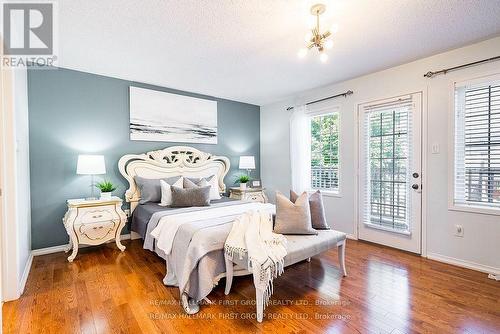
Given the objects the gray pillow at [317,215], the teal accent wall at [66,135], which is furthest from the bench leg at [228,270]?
the teal accent wall at [66,135]

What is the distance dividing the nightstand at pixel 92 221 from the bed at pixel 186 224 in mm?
297

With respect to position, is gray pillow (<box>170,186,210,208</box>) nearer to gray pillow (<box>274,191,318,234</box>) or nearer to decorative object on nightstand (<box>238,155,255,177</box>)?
gray pillow (<box>274,191,318,234</box>)

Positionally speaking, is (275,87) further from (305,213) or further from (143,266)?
(143,266)

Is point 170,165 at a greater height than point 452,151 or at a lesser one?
lesser

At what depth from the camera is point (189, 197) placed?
3.19 metres

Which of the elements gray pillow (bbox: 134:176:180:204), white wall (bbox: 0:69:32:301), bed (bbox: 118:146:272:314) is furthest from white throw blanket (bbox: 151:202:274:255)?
white wall (bbox: 0:69:32:301)

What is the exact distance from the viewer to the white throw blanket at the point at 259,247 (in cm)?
172

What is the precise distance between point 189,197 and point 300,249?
1.73 metres

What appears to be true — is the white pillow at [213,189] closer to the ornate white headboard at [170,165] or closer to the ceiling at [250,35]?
the ornate white headboard at [170,165]

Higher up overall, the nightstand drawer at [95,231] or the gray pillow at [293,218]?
the gray pillow at [293,218]

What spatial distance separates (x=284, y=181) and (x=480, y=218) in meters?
2.82

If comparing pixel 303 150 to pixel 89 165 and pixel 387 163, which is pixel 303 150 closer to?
pixel 387 163

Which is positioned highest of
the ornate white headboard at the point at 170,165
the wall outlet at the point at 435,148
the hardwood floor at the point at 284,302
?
the wall outlet at the point at 435,148

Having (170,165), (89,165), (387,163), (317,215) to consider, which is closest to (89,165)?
(89,165)
